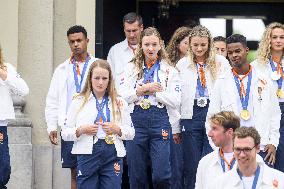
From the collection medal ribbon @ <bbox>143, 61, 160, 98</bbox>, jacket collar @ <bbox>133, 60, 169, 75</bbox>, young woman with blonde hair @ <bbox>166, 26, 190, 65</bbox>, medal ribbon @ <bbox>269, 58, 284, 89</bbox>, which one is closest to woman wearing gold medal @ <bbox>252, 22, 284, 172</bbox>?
medal ribbon @ <bbox>269, 58, 284, 89</bbox>

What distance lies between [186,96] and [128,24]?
4.37 ft

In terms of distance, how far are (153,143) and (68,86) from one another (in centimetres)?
138

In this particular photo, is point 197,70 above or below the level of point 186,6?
below

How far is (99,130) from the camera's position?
1199 centimetres

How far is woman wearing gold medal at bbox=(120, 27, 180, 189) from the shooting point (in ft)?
41.7

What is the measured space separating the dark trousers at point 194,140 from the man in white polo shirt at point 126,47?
1.09 metres

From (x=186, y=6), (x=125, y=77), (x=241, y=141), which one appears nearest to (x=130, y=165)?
(x=125, y=77)

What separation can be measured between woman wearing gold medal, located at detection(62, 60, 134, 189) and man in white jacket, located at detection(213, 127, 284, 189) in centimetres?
185

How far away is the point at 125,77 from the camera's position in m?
13.1

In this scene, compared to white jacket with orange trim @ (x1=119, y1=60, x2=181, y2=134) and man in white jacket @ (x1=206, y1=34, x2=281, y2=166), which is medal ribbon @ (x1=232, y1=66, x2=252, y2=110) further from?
white jacket with orange trim @ (x1=119, y1=60, x2=181, y2=134)

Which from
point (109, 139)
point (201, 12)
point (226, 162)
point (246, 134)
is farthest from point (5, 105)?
point (201, 12)

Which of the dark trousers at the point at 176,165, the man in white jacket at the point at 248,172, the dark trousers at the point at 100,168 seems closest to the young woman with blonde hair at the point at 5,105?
the dark trousers at the point at 100,168

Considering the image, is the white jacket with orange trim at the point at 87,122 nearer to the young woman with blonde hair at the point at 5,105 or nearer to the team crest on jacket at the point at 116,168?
the team crest on jacket at the point at 116,168

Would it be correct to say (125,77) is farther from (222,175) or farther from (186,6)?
(186,6)
